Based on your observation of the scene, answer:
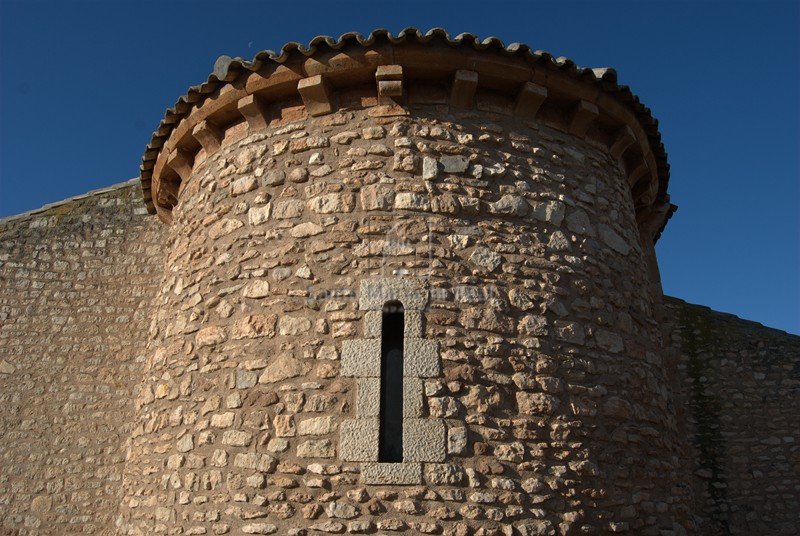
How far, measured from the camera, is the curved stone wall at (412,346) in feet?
14.4

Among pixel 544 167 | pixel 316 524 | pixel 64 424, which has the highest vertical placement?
pixel 544 167

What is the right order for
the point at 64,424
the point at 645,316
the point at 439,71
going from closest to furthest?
the point at 439,71 → the point at 645,316 → the point at 64,424

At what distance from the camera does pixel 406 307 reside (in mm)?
4703

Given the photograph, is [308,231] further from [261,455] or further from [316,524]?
[316,524]

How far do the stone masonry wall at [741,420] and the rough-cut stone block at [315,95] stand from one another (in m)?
6.53

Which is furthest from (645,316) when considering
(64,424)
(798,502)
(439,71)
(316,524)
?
(64,424)

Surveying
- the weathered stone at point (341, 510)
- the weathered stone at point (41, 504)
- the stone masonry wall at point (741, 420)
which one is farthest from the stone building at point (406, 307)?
the weathered stone at point (41, 504)

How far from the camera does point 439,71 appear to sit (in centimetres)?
525

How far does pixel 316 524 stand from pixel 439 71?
3.61 meters

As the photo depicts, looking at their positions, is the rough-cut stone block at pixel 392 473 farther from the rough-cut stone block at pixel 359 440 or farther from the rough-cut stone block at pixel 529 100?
the rough-cut stone block at pixel 529 100

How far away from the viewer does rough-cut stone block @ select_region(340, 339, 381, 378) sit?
180 inches

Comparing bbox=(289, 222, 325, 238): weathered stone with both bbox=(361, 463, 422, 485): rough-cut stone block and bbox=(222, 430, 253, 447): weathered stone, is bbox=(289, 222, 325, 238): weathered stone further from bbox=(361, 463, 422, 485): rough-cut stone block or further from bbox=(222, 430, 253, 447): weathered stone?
bbox=(361, 463, 422, 485): rough-cut stone block

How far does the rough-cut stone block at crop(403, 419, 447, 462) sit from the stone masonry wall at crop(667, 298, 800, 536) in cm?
576

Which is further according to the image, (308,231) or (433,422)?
(308,231)
